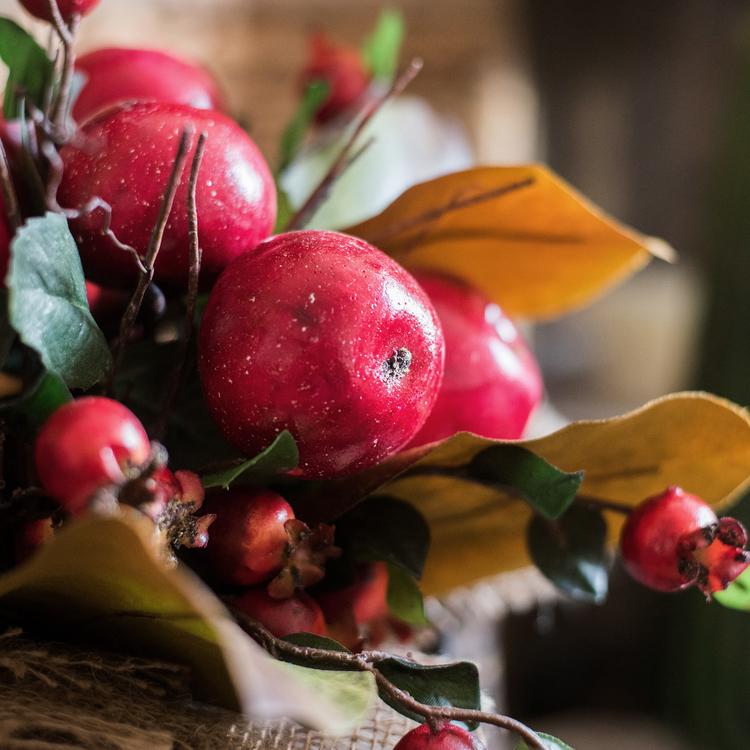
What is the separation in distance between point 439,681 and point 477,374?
0.13 metres

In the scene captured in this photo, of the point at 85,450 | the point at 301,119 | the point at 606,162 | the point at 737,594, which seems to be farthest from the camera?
the point at 606,162

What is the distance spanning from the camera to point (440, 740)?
243 mm

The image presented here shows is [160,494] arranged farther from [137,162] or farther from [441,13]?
[441,13]

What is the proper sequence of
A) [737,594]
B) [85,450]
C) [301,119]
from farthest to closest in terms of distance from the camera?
[301,119], [737,594], [85,450]

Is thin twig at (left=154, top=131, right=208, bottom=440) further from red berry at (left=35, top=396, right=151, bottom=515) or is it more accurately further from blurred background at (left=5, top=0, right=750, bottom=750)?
blurred background at (left=5, top=0, right=750, bottom=750)

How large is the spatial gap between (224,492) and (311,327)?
64 millimetres

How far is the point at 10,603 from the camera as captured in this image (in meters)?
0.25

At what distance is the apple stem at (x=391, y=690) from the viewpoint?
9.5 inches

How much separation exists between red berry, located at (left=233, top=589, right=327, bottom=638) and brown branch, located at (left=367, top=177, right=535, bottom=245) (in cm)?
15

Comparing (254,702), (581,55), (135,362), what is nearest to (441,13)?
(581,55)

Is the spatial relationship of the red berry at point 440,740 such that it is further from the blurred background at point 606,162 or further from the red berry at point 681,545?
the blurred background at point 606,162

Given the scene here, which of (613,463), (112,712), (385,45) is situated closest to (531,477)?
(613,463)

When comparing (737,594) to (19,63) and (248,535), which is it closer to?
(248,535)

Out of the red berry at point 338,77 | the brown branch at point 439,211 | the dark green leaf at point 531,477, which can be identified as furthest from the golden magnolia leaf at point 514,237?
the red berry at point 338,77
